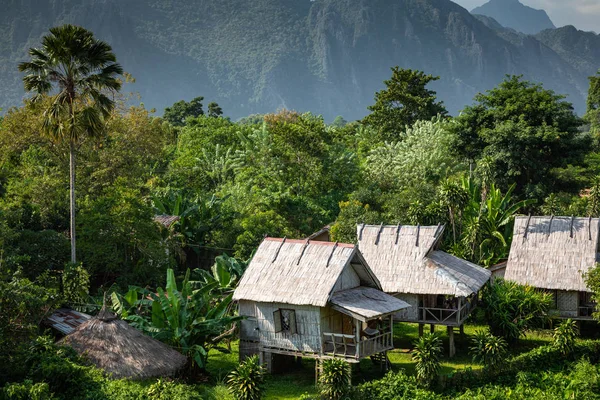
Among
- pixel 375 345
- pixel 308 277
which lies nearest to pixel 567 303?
pixel 375 345

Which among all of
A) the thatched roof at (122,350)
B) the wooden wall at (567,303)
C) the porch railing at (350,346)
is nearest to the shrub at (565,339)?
the wooden wall at (567,303)

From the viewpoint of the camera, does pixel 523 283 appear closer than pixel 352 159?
Yes

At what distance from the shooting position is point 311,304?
22297 millimetres

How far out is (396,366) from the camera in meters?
24.5

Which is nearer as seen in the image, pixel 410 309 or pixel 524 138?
pixel 410 309

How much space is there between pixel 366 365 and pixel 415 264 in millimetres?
3986

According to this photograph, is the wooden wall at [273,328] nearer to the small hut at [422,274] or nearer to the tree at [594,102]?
the small hut at [422,274]

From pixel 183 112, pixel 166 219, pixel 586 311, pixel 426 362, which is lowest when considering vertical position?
pixel 426 362

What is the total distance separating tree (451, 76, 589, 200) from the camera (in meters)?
37.2

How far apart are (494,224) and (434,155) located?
8.80 meters

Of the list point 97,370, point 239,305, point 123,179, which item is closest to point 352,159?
point 123,179

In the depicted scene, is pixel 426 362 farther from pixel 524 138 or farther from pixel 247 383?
pixel 524 138

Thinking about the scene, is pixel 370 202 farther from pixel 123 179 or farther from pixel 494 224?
pixel 123 179

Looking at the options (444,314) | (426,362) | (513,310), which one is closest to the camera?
(426,362)
